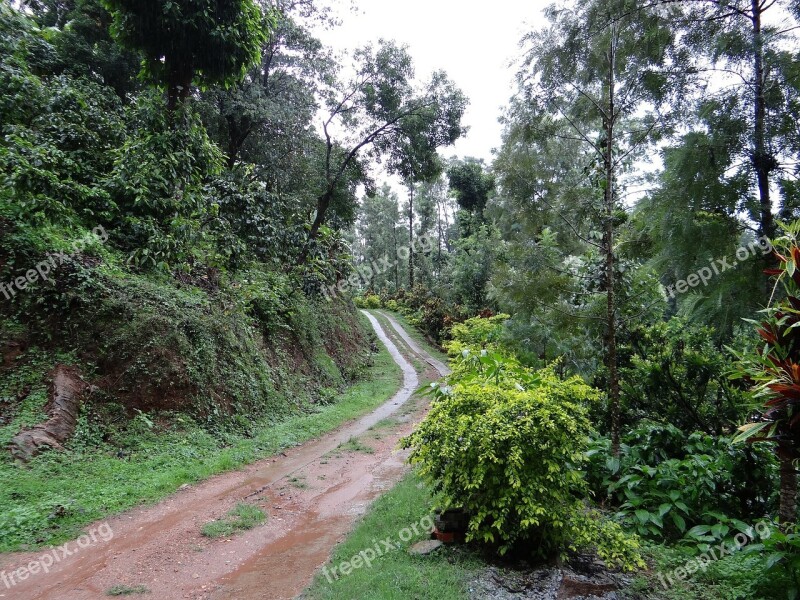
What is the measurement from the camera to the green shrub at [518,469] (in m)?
3.50

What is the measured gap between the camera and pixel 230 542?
15.8 feet

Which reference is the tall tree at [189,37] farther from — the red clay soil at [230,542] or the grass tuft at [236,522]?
the grass tuft at [236,522]

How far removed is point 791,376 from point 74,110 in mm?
12327

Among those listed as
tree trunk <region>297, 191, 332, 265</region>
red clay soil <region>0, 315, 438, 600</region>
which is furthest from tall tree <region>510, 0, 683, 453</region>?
tree trunk <region>297, 191, 332, 265</region>

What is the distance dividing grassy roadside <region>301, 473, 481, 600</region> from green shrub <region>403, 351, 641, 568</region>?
305 millimetres

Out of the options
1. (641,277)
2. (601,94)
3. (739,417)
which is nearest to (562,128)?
(601,94)

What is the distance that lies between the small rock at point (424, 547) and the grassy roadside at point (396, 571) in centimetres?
5

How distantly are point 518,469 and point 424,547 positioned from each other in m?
1.13

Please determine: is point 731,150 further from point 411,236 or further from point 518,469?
point 411,236

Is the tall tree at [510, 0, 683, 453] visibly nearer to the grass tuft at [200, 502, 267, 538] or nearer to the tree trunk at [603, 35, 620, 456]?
the tree trunk at [603, 35, 620, 456]

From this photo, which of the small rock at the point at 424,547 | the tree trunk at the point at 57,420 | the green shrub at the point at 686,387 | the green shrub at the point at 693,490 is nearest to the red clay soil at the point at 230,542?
the small rock at the point at 424,547

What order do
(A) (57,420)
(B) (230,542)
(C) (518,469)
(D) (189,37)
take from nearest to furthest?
(C) (518,469), (B) (230,542), (A) (57,420), (D) (189,37)

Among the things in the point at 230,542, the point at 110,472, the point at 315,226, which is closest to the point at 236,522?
the point at 230,542

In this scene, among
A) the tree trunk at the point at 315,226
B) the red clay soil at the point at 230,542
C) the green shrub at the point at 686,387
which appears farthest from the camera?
the tree trunk at the point at 315,226
